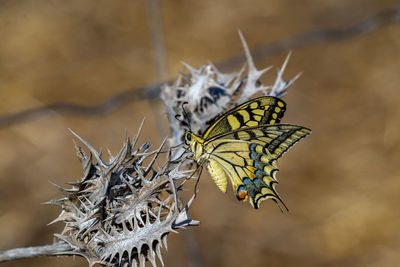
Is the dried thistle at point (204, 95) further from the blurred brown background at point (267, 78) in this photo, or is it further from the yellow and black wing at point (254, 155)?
the blurred brown background at point (267, 78)

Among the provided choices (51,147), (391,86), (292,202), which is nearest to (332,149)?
(292,202)

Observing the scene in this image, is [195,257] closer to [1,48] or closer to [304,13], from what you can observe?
[1,48]

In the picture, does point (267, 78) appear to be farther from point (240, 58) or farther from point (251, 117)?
point (251, 117)

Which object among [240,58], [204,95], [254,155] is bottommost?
[254,155]

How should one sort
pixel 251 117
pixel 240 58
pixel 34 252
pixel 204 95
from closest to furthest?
pixel 34 252, pixel 251 117, pixel 204 95, pixel 240 58

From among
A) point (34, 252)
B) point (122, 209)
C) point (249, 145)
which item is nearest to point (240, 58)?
point (249, 145)
